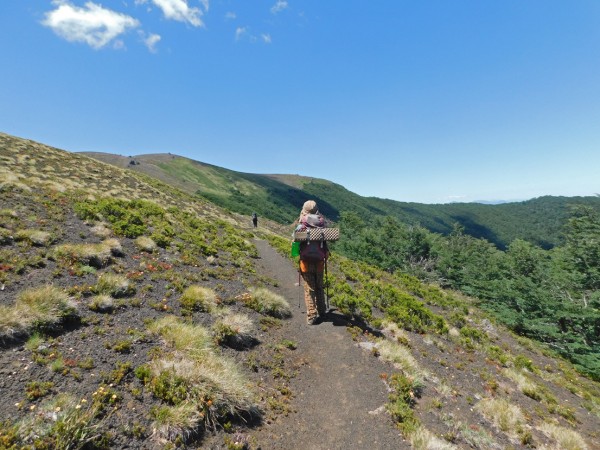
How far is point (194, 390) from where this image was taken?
198 inches

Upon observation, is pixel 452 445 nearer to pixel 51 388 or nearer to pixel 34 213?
pixel 51 388

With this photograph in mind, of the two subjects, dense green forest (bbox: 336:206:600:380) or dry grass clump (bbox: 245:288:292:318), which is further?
dense green forest (bbox: 336:206:600:380)

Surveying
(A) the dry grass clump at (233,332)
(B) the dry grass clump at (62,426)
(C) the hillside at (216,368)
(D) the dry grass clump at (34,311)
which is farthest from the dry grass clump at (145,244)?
(B) the dry grass clump at (62,426)

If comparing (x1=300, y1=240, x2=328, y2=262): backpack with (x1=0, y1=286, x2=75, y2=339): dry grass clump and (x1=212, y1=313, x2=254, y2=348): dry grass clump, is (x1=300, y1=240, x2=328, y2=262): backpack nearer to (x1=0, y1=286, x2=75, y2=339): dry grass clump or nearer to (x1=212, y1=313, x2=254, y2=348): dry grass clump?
(x1=212, y1=313, x2=254, y2=348): dry grass clump

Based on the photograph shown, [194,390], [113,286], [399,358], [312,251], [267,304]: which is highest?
[312,251]

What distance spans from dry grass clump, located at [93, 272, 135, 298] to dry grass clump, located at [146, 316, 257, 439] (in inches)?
130

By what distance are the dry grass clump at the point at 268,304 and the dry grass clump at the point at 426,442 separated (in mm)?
5716

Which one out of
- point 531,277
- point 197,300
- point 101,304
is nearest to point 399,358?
point 197,300

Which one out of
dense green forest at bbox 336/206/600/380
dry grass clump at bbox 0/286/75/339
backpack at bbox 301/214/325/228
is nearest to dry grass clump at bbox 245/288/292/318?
backpack at bbox 301/214/325/228

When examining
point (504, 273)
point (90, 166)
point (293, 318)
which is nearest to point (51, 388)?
point (293, 318)

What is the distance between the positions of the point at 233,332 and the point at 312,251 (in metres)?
3.21

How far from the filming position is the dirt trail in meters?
5.21

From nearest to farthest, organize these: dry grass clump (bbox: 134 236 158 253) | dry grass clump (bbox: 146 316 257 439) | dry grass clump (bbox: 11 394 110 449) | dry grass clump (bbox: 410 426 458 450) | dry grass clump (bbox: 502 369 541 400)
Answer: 1. dry grass clump (bbox: 11 394 110 449)
2. dry grass clump (bbox: 146 316 257 439)
3. dry grass clump (bbox: 410 426 458 450)
4. dry grass clump (bbox: 502 369 541 400)
5. dry grass clump (bbox: 134 236 158 253)

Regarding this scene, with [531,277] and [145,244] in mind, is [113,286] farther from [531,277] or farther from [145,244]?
[531,277]
